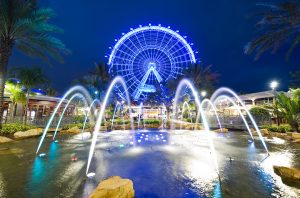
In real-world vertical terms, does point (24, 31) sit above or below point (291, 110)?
above

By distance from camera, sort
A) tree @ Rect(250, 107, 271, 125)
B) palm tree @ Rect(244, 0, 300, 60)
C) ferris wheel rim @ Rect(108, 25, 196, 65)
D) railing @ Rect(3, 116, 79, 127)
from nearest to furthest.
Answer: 1. palm tree @ Rect(244, 0, 300, 60)
2. railing @ Rect(3, 116, 79, 127)
3. tree @ Rect(250, 107, 271, 125)
4. ferris wheel rim @ Rect(108, 25, 196, 65)

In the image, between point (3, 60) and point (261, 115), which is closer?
point (3, 60)

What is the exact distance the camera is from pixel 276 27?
1289cm

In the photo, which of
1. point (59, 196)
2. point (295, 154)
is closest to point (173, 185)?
point (59, 196)

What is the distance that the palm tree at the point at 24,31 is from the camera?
46.8ft

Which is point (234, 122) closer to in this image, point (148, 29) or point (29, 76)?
point (148, 29)

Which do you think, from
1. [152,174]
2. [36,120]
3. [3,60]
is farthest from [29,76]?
[152,174]

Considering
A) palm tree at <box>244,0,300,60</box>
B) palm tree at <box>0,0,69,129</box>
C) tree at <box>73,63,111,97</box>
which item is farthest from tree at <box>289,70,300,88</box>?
tree at <box>73,63,111,97</box>

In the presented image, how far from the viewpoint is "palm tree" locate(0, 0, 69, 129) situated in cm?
1425

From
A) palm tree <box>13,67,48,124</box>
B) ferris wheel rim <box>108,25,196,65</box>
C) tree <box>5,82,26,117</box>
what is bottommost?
tree <box>5,82,26,117</box>

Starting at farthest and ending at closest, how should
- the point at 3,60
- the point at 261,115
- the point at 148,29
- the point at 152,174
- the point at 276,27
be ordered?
the point at 148,29, the point at 261,115, the point at 3,60, the point at 276,27, the point at 152,174

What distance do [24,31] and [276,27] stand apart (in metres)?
17.3

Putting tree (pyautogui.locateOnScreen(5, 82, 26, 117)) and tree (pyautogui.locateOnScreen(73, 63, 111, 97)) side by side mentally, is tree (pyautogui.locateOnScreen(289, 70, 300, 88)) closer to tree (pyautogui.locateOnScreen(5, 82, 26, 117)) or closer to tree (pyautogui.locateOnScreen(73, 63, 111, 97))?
tree (pyautogui.locateOnScreen(73, 63, 111, 97))

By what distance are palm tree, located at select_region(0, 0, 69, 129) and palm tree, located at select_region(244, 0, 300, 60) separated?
48.3 feet
